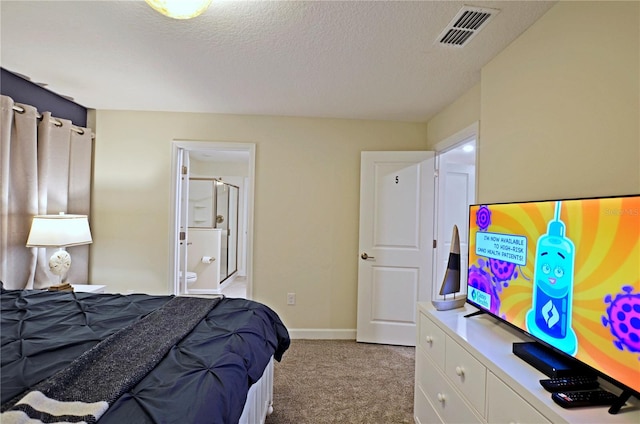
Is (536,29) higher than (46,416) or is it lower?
higher

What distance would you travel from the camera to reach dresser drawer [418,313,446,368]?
159cm

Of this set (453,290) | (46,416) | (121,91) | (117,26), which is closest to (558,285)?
(453,290)

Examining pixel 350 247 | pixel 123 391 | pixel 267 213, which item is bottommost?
pixel 123 391

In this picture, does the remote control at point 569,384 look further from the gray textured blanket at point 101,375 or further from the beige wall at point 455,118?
the beige wall at point 455,118

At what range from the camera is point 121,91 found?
2.61 m

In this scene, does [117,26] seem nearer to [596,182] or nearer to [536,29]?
[536,29]

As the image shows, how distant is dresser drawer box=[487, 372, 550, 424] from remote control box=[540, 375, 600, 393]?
9 cm

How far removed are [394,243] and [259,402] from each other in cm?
193

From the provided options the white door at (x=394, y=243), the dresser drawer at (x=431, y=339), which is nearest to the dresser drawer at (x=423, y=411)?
the dresser drawer at (x=431, y=339)

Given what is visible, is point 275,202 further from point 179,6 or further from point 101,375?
point 101,375

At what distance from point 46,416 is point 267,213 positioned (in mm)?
2508

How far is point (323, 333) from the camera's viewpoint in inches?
126

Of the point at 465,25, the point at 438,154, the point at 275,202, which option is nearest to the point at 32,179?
the point at 275,202

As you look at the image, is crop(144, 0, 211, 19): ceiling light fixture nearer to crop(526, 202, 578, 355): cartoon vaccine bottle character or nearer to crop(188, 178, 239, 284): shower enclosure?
crop(526, 202, 578, 355): cartoon vaccine bottle character
